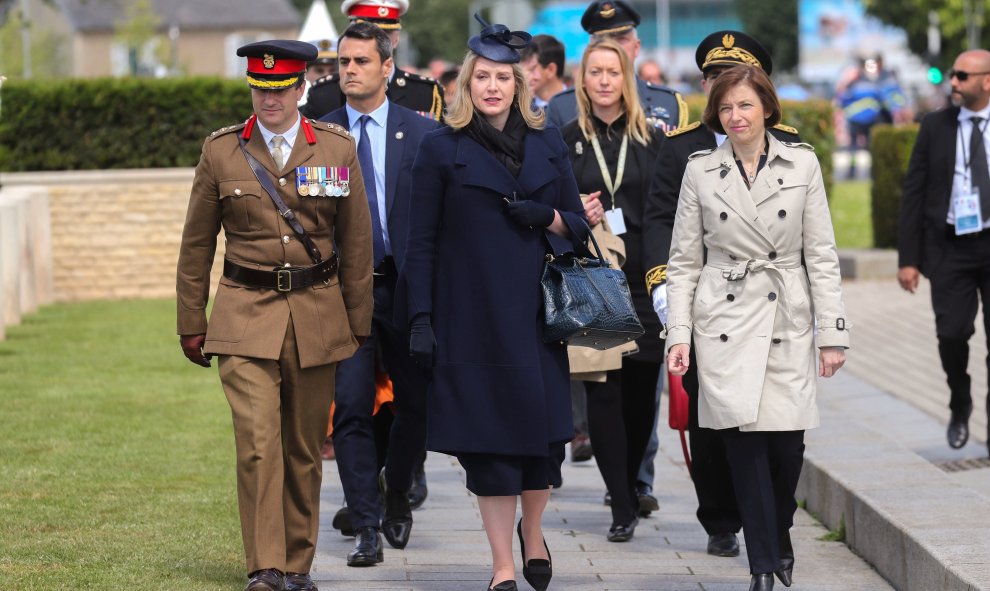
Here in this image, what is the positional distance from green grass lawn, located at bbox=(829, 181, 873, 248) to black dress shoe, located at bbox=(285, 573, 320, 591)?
12924 millimetres

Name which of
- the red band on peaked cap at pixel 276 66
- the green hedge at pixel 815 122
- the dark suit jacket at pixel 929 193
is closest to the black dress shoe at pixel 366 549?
the red band on peaked cap at pixel 276 66

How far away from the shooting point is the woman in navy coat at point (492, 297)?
629cm

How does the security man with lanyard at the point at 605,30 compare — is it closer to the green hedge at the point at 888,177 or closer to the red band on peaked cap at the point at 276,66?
the red band on peaked cap at the point at 276,66

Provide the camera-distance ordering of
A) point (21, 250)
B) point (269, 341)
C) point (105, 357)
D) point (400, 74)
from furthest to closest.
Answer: point (21, 250) < point (105, 357) < point (400, 74) < point (269, 341)

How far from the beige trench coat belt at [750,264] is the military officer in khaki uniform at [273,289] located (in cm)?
132

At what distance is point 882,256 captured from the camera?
1828cm

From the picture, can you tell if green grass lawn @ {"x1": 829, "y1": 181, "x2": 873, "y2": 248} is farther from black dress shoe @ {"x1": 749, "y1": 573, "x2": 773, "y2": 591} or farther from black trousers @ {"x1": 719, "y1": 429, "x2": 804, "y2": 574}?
black dress shoe @ {"x1": 749, "y1": 573, "x2": 773, "y2": 591}

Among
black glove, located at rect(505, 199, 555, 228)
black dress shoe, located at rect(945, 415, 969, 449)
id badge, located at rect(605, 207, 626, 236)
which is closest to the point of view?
black glove, located at rect(505, 199, 555, 228)

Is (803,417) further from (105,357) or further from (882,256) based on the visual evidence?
(882,256)

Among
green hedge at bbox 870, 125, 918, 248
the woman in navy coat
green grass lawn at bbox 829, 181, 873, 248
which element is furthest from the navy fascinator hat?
green hedge at bbox 870, 125, 918, 248

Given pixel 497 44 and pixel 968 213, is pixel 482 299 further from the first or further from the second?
pixel 968 213

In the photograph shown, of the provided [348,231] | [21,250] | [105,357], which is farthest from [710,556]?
[21,250]

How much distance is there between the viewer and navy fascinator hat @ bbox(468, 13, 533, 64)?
20.6 ft

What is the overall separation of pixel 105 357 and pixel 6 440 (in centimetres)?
382
